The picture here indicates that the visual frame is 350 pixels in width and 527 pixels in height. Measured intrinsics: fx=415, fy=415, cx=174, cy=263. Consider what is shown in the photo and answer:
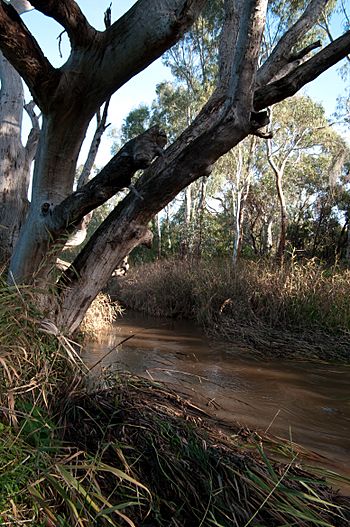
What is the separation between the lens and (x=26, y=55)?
2.12 m

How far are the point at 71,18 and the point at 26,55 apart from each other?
0.97 ft

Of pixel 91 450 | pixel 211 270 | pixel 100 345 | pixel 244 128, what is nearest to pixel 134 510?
pixel 91 450

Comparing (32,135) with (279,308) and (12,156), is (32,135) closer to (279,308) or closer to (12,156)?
(12,156)

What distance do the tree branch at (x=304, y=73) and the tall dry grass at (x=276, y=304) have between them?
4478 mm

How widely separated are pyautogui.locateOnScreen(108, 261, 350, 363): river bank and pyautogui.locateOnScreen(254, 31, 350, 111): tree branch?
4.28m

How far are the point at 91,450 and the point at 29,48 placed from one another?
1968 millimetres

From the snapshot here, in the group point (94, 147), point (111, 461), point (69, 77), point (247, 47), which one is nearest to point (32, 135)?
point (94, 147)

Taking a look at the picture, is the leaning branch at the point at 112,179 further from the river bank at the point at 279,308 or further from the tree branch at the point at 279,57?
the river bank at the point at 279,308

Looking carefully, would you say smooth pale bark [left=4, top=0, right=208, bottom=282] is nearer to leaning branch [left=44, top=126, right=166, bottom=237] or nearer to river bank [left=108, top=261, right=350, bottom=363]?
leaning branch [left=44, top=126, right=166, bottom=237]

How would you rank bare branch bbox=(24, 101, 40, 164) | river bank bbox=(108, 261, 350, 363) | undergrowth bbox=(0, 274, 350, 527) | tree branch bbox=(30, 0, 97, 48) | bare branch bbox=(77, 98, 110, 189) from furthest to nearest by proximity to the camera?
river bank bbox=(108, 261, 350, 363) < bare branch bbox=(24, 101, 40, 164) < bare branch bbox=(77, 98, 110, 189) < tree branch bbox=(30, 0, 97, 48) < undergrowth bbox=(0, 274, 350, 527)

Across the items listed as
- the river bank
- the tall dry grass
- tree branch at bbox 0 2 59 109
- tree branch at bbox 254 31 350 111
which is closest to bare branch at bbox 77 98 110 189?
tree branch at bbox 0 2 59 109

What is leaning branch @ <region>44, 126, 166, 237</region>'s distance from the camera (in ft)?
6.97

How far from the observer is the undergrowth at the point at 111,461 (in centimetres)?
133

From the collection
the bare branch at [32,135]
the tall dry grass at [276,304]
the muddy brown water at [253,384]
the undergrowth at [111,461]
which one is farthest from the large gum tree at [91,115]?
the tall dry grass at [276,304]
